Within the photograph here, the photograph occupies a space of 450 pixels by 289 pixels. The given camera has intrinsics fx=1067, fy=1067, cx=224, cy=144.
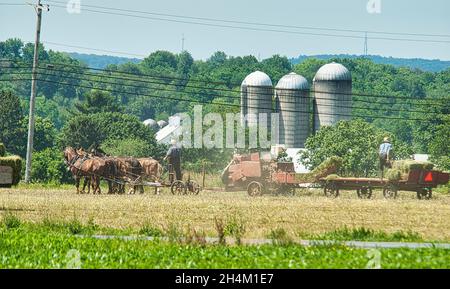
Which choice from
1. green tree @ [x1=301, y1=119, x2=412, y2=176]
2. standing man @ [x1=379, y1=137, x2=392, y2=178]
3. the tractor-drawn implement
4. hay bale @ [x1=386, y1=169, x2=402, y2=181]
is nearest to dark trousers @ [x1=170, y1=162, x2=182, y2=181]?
the tractor-drawn implement

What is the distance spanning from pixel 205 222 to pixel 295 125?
101 meters

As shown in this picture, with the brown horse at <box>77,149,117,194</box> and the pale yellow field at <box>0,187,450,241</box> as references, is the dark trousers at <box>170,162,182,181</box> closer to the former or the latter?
the brown horse at <box>77,149,117,194</box>

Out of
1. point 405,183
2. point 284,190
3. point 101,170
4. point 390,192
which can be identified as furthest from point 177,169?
point 405,183

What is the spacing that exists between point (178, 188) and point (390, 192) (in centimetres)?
940

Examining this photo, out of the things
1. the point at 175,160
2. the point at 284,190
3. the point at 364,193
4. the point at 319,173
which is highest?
the point at 175,160

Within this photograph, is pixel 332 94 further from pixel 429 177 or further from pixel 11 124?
pixel 429 177

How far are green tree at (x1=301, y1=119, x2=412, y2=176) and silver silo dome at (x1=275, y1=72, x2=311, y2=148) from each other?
30351mm

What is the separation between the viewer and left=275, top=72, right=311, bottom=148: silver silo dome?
129875 millimetres

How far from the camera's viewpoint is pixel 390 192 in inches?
1802
